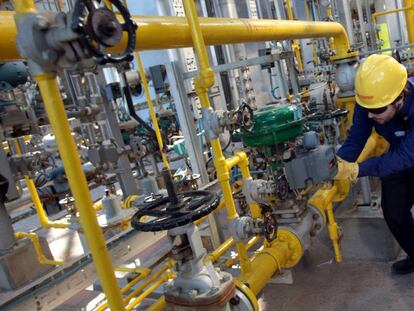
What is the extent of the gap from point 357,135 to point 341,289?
916 mm

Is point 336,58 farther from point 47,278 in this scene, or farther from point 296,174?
point 47,278

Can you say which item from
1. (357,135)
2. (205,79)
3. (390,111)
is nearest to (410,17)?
(357,135)

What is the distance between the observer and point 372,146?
259cm

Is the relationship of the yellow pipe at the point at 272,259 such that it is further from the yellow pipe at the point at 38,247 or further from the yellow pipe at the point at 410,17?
the yellow pipe at the point at 410,17

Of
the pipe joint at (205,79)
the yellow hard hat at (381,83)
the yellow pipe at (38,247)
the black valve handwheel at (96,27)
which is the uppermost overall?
the black valve handwheel at (96,27)

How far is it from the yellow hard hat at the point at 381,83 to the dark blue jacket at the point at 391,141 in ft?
0.33

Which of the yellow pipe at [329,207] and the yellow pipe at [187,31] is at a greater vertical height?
the yellow pipe at [187,31]

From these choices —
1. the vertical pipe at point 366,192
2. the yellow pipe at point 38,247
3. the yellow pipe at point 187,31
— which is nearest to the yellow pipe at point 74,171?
the yellow pipe at point 187,31

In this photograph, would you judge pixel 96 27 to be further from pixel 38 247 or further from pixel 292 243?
pixel 38 247

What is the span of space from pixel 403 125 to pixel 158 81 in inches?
67.9

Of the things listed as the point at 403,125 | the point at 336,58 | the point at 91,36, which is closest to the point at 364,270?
the point at 403,125

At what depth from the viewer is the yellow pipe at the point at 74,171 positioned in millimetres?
854

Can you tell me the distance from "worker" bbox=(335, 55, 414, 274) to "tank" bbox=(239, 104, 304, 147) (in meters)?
0.32

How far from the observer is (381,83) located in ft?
6.13
